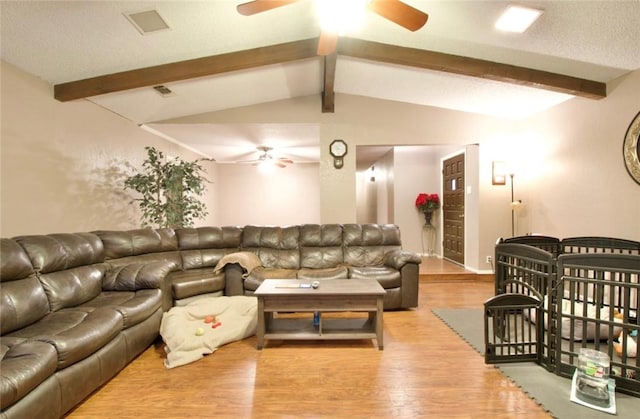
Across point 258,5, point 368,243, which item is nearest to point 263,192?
point 368,243

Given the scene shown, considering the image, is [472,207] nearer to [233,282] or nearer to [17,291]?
[233,282]

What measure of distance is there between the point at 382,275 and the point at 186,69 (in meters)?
3.23

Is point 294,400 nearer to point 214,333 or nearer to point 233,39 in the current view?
point 214,333

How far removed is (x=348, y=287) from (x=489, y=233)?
333cm

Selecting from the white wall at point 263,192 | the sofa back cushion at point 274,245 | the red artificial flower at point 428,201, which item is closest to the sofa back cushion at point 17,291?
the sofa back cushion at point 274,245

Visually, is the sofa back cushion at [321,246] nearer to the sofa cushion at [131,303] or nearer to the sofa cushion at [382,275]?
the sofa cushion at [382,275]

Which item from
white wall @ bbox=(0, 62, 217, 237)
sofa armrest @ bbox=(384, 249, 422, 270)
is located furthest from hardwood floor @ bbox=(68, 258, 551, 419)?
white wall @ bbox=(0, 62, 217, 237)

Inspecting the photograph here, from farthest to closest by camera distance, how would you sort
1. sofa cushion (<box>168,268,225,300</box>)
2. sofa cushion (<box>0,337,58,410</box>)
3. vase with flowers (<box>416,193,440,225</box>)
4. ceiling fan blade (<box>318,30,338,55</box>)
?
vase with flowers (<box>416,193,440,225</box>) < sofa cushion (<box>168,268,225,300</box>) < ceiling fan blade (<box>318,30,338,55</box>) < sofa cushion (<box>0,337,58,410</box>)

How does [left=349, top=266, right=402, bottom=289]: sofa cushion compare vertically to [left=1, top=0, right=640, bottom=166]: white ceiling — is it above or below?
below

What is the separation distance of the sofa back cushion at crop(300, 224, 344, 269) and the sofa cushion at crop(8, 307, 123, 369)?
231 cm

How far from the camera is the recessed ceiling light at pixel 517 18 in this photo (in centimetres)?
245

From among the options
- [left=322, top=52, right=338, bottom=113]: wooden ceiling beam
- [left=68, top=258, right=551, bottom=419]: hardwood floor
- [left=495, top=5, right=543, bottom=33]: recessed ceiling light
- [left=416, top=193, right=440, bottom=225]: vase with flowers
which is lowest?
[left=68, top=258, right=551, bottom=419]: hardwood floor

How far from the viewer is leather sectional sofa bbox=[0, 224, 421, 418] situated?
164 centimetres

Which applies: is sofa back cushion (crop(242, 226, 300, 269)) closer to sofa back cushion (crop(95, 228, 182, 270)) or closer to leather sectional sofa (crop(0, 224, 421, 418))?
Result: leather sectional sofa (crop(0, 224, 421, 418))
